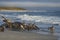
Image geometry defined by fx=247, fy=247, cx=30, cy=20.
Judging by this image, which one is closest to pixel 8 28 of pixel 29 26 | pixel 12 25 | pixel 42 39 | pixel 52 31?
pixel 12 25

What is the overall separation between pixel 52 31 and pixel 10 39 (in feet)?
8.14

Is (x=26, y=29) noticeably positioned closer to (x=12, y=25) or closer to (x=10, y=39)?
(x=12, y=25)

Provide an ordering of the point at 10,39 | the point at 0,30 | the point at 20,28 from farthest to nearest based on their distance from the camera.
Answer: the point at 20,28, the point at 0,30, the point at 10,39

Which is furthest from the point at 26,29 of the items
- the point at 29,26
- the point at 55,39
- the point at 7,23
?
the point at 55,39

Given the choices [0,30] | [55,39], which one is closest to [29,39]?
[55,39]

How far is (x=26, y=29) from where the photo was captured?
26.1 feet

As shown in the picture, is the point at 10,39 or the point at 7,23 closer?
the point at 10,39

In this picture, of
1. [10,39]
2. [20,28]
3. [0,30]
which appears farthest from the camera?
[20,28]

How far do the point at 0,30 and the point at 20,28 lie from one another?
2.51 feet

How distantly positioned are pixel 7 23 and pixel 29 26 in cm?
77

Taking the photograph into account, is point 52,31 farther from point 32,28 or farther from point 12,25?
point 12,25

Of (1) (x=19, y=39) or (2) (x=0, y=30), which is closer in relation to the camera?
(1) (x=19, y=39)

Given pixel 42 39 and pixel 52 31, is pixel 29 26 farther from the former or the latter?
pixel 42 39

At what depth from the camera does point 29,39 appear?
214 inches
